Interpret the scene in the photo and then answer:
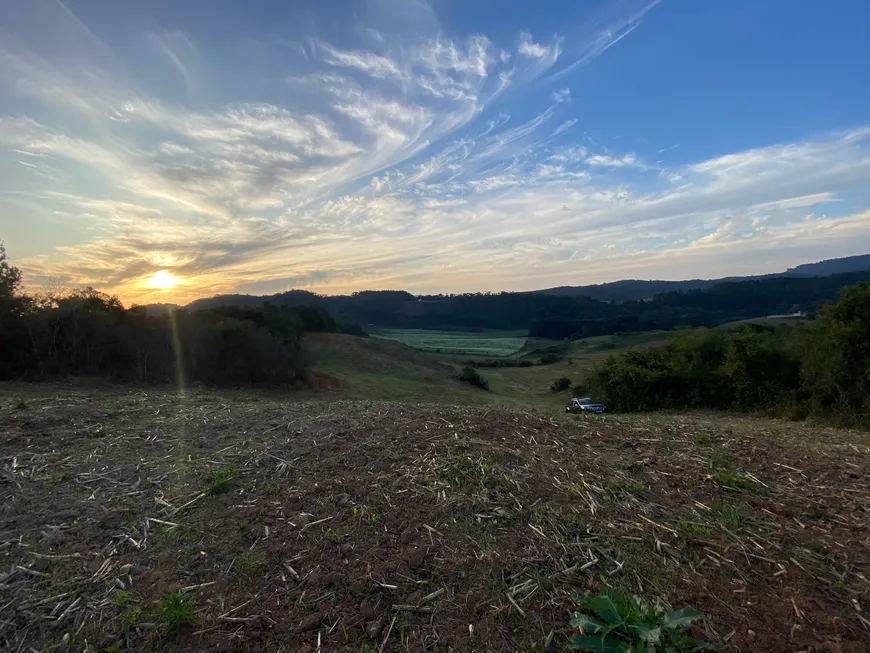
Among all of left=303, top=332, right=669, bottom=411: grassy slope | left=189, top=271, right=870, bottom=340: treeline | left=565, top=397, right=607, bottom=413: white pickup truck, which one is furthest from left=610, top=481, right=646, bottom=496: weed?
left=189, top=271, right=870, bottom=340: treeline

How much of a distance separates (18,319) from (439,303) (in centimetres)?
10249

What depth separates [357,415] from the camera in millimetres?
7957

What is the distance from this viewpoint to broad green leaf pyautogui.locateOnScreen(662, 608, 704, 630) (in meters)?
2.68

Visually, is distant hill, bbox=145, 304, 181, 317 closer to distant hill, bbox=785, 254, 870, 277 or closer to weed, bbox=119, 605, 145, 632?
weed, bbox=119, 605, 145, 632

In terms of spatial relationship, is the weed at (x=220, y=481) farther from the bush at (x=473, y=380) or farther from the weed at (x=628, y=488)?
the bush at (x=473, y=380)

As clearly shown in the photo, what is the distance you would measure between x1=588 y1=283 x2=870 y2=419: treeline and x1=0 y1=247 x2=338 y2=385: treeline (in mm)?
15499

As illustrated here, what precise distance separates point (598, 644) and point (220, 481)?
3.76 m

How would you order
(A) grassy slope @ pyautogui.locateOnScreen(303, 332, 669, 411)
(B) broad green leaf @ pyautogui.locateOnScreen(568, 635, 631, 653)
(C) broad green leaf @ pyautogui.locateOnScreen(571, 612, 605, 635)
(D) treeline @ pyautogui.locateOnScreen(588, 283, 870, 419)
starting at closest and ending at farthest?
(B) broad green leaf @ pyautogui.locateOnScreen(568, 635, 631, 653) → (C) broad green leaf @ pyautogui.locateOnScreen(571, 612, 605, 635) → (D) treeline @ pyautogui.locateOnScreen(588, 283, 870, 419) → (A) grassy slope @ pyautogui.locateOnScreen(303, 332, 669, 411)

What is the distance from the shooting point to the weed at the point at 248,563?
3.56 meters

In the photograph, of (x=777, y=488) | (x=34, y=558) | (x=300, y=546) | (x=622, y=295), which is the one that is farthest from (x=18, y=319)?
(x=622, y=295)

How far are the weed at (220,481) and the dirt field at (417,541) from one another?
20 millimetres

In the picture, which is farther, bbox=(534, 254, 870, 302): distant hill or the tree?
bbox=(534, 254, 870, 302): distant hill

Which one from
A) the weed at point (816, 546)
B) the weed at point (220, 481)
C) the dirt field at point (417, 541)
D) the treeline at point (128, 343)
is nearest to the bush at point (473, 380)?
the treeline at point (128, 343)

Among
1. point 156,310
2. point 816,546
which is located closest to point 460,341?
point 156,310
